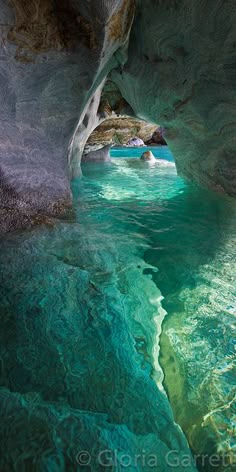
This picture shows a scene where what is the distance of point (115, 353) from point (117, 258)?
5.00 feet

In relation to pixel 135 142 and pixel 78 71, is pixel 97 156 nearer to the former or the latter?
pixel 78 71

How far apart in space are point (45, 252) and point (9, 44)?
2.90 m

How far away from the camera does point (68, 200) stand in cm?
497

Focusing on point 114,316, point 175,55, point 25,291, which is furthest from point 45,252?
point 175,55

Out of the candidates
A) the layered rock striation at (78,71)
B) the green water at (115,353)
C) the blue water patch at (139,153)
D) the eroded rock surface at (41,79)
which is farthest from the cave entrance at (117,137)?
the green water at (115,353)

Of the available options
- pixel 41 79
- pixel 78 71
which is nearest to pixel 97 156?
pixel 78 71

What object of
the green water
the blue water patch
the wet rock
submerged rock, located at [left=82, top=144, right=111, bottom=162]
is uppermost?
the wet rock

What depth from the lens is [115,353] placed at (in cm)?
185

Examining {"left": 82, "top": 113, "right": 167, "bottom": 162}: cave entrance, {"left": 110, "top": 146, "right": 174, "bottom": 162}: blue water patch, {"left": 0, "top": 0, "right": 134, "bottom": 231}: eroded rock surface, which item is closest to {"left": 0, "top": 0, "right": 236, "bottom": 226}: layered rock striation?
{"left": 0, "top": 0, "right": 134, "bottom": 231}: eroded rock surface

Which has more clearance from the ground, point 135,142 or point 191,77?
point 135,142

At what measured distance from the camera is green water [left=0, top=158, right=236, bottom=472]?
1295mm

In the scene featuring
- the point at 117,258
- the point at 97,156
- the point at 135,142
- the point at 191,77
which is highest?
the point at 135,142

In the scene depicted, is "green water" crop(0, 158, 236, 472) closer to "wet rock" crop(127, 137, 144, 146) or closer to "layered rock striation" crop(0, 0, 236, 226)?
"layered rock striation" crop(0, 0, 236, 226)

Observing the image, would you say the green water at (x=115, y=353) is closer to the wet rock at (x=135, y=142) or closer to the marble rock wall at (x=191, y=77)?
the marble rock wall at (x=191, y=77)
